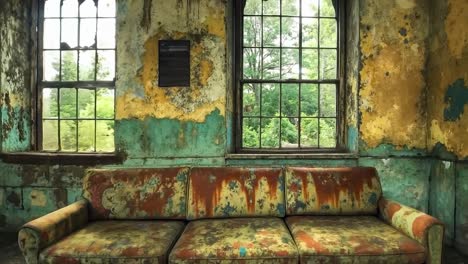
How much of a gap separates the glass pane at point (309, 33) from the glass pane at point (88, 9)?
2421mm

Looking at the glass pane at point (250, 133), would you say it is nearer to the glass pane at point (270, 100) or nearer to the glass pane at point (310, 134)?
the glass pane at point (270, 100)

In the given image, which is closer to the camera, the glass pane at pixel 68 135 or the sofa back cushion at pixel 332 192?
the sofa back cushion at pixel 332 192

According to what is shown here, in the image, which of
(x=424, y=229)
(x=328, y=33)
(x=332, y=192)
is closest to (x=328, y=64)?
(x=328, y=33)

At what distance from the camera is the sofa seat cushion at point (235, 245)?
2066mm

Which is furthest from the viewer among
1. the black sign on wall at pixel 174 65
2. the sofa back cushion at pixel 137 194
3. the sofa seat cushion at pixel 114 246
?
the black sign on wall at pixel 174 65

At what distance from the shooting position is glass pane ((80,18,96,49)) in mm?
3684

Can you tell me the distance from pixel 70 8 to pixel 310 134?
314cm

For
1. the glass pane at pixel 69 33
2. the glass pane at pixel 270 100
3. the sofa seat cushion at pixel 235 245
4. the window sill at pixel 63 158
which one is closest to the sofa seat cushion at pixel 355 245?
the sofa seat cushion at pixel 235 245

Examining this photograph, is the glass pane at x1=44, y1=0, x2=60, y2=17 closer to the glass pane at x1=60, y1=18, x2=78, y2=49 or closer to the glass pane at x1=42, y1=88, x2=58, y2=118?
the glass pane at x1=60, y1=18, x2=78, y2=49

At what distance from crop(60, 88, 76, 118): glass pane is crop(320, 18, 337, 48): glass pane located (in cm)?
293

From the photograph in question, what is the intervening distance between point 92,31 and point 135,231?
8.09 feet

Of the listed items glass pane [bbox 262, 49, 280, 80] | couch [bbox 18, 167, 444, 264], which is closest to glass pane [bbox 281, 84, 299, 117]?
glass pane [bbox 262, 49, 280, 80]

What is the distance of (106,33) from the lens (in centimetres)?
368

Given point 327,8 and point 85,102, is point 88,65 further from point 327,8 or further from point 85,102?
point 327,8
